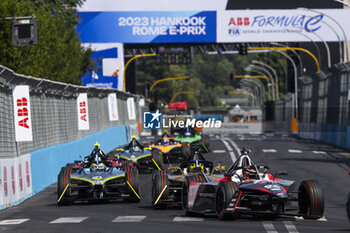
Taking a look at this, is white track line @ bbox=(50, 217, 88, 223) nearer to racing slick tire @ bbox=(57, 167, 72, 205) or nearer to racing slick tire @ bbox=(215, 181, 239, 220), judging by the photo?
racing slick tire @ bbox=(215, 181, 239, 220)

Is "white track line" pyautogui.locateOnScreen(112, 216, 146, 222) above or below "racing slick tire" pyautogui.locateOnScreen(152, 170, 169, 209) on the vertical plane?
below

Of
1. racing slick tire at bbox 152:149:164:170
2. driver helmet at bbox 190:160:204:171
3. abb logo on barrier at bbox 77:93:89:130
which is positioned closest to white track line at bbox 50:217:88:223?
driver helmet at bbox 190:160:204:171

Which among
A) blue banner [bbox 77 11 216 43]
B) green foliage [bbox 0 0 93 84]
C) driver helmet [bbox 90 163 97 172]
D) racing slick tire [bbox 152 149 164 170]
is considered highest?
blue banner [bbox 77 11 216 43]

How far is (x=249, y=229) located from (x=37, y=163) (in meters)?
10.8

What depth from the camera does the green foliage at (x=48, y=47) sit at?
3788 cm

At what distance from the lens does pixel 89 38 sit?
6781 centimetres

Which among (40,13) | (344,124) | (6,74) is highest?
(40,13)

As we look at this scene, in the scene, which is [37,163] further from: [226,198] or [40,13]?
[40,13]

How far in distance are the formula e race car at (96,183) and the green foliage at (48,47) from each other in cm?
2045

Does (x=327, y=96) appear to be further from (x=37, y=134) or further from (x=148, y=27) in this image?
(x=37, y=134)

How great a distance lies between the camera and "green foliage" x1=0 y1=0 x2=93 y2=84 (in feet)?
124

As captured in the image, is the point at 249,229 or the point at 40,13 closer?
the point at 249,229

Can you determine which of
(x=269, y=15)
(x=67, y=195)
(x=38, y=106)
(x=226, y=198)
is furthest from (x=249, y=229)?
(x=269, y=15)

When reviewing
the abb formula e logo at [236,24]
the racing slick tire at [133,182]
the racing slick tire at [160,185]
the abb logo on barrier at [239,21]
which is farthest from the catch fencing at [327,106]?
the racing slick tire at [160,185]
